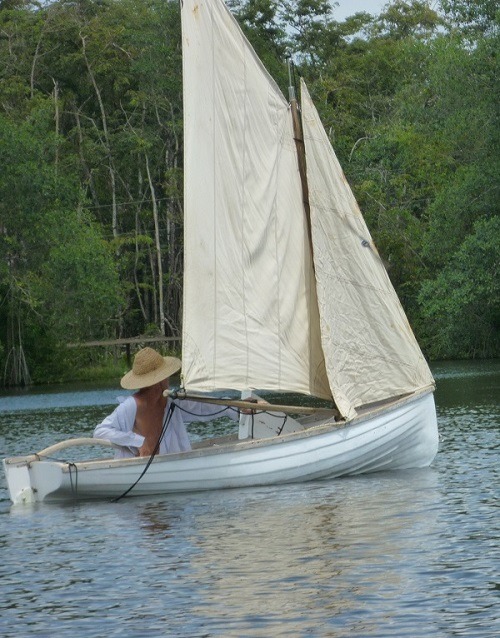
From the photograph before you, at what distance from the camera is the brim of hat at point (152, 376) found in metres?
20.5

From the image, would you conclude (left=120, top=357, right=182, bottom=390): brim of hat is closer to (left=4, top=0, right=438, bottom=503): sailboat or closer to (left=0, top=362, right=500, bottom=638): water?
(left=4, top=0, right=438, bottom=503): sailboat

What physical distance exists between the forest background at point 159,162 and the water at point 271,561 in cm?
3779

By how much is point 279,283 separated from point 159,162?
58786mm

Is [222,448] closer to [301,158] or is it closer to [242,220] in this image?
A: [242,220]

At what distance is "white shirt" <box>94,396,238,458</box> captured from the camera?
20.5m

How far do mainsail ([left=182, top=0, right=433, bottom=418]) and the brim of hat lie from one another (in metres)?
0.92

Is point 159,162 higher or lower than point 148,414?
higher

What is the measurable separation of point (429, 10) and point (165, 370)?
8012 centimetres

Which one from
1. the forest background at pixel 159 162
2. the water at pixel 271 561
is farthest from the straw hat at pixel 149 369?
the forest background at pixel 159 162

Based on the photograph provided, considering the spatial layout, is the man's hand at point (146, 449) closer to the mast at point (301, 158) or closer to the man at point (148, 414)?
the man at point (148, 414)

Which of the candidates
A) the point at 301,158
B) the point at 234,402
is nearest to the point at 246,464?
the point at 234,402

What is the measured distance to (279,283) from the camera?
22609 millimetres

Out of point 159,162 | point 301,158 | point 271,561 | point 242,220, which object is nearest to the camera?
point 271,561

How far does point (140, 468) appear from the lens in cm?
2050
